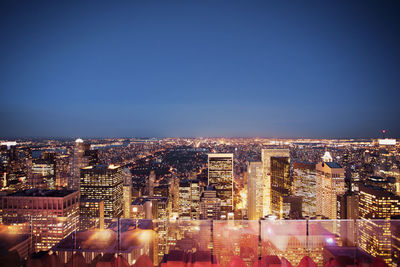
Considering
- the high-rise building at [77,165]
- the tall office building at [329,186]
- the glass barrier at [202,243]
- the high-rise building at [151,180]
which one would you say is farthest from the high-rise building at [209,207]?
the glass barrier at [202,243]

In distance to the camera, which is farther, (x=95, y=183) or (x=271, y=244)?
(x=95, y=183)

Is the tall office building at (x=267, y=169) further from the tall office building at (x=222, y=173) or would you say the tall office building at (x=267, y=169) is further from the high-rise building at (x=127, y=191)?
the high-rise building at (x=127, y=191)

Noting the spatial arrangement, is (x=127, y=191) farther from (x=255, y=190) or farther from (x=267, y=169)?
(x=267, y=169)

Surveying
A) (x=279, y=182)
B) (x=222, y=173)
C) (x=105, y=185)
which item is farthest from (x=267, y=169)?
(x=105, y=185)

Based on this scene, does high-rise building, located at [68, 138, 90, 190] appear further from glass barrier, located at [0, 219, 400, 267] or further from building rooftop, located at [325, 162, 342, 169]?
building rooftop, located at [325, 162, 342, 169]

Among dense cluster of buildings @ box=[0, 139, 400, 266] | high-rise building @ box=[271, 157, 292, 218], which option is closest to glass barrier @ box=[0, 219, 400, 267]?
dense cluster of buildings @ box=[0, 139, 400, 266]

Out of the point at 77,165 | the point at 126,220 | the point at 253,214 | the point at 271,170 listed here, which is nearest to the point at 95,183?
the point at 77,165

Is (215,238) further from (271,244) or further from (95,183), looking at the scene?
(95,183)
